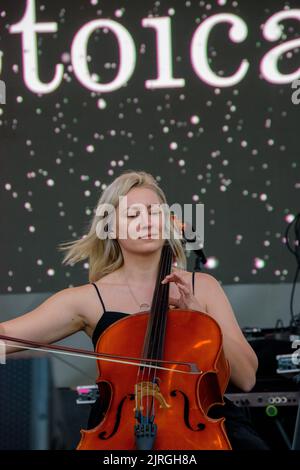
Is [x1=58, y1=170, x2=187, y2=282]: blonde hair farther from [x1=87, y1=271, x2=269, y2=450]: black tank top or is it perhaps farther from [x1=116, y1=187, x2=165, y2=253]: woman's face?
[x1=87, y1=271, x2=269, y2=450]: black tank top

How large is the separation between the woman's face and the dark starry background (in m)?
1.75

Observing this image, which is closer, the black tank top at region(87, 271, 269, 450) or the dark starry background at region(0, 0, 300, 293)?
the black tank top at region(87, 271, 269, 450)

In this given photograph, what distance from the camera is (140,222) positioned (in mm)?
2611

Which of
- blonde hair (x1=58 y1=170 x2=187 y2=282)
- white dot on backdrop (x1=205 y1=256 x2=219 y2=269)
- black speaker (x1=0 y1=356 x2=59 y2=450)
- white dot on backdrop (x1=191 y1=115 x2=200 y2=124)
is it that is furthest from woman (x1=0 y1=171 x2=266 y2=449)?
white dot on backdrop (x1=191 y1=115 x2=200 y2=124)

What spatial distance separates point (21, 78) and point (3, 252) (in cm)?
92

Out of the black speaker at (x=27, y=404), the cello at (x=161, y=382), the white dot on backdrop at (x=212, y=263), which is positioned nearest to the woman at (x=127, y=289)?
the cello at (x=161, y=382)

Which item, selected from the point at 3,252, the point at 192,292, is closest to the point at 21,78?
the point at 3,252

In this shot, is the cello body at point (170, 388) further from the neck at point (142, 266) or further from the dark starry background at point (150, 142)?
the dark starry background at point (150, 142)

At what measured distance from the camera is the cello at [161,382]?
6.46 feet

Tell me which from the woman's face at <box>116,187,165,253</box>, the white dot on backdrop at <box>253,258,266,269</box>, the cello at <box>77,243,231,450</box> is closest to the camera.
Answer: the cello at <box>77,243,231,450</box>

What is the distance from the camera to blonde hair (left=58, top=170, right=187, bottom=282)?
2.74m

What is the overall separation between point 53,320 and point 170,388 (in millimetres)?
621

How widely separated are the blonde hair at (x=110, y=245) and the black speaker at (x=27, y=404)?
4.63ft

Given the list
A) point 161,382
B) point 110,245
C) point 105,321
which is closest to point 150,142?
point 110,245
